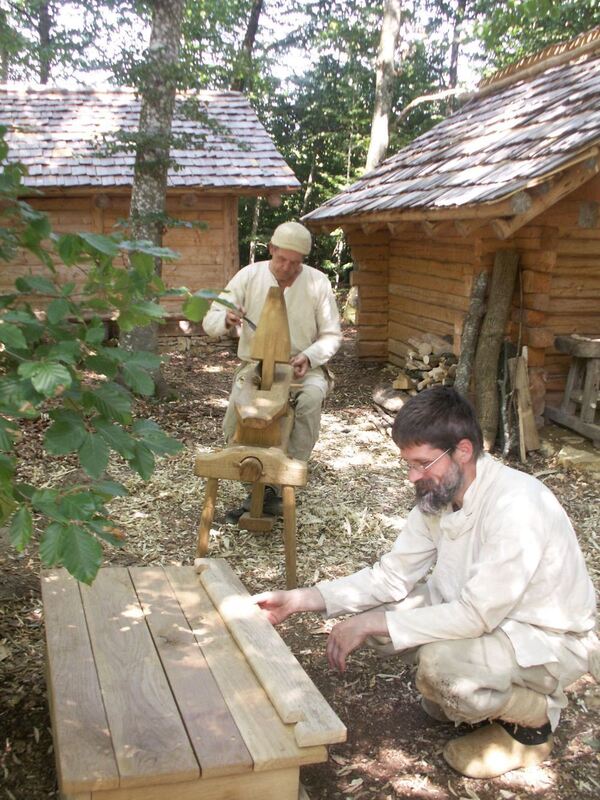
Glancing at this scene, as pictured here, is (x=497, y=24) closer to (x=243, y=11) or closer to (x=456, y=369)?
(x=243, y=11)

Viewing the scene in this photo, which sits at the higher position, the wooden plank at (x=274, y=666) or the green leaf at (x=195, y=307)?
the green leaf at (x=195, y=307)

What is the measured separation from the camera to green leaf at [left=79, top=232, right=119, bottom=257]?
1.69 metres

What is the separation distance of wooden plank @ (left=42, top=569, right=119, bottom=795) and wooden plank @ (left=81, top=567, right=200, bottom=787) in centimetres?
3

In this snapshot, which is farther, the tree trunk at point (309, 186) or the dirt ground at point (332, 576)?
the tree trunk at point (309, 186)

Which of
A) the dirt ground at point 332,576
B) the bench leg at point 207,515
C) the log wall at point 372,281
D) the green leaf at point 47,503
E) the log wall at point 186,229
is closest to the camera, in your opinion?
the green leaf at point 47,503

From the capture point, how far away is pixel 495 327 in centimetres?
682

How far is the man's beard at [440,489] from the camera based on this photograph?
2.60 metres

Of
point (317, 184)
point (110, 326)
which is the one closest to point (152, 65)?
point (110, 326)

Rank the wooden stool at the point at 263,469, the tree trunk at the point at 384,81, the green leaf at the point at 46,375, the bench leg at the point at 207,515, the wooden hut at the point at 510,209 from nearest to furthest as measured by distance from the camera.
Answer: the green leaf at the point at 46,375 < the wooden stool at the point at 263,469 < the bench leg at the point at 207,515 < the wooden hut at the point at 510,209 < the tree trunk at the point at 384,81

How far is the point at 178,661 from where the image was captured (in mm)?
2443

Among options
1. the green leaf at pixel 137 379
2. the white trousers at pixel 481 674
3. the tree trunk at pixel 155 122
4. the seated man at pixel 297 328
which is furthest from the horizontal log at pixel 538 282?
the green leaf at pixel 137 379

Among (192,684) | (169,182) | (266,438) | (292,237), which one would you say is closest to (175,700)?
(192,684)

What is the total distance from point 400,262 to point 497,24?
26.3 feet

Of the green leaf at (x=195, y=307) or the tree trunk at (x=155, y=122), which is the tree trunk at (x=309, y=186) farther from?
the green leaf at (x=195, y=307)
